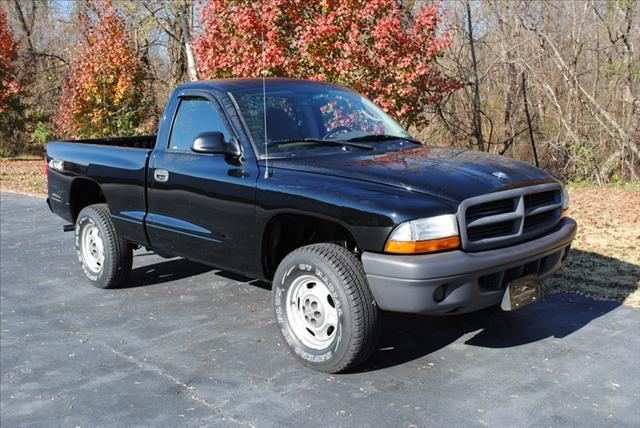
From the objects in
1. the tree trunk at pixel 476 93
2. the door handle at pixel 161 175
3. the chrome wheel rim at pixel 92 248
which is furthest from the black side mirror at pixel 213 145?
the tree trunk at pixel 476 93

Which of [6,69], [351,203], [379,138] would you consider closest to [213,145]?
[351,203]

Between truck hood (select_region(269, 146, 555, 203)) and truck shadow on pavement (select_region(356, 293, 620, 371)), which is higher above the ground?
truck hood (select_region(269, 146, 555, 203))

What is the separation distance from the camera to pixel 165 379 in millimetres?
4449

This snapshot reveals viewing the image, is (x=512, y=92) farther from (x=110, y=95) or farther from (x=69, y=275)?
(x=110, y=95)

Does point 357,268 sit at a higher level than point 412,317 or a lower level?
higher

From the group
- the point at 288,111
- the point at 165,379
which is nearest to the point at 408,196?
the point at 288,111

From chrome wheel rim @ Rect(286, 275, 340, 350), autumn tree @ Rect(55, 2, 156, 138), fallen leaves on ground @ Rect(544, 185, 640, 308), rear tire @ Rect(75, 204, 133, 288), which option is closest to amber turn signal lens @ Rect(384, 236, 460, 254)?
→ chrome wheel rim @ Rect(286, 275, 340, 350)

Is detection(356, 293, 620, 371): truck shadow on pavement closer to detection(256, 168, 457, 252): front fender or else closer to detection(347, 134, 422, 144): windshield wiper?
detection(256, 168, 457, 252): front fender

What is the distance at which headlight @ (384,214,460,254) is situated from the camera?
3943 mm

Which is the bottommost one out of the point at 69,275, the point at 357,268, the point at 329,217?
the point at 69,275

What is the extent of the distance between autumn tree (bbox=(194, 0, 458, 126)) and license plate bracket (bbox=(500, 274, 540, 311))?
6.96 metres

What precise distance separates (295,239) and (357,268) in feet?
3.13

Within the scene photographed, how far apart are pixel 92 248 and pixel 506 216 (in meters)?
4.35

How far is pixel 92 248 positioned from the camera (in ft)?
22.5
